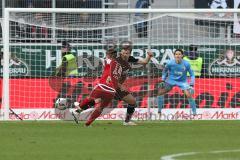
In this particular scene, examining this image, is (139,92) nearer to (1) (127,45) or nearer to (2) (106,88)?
(1) (127,45)

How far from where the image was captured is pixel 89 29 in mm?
20734

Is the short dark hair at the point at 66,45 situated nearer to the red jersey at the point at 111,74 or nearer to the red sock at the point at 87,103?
the red sock at the point at 87,103

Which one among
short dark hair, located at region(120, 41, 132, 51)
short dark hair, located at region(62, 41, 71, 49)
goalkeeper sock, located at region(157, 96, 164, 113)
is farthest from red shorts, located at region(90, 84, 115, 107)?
short dark hair, located at region(62, 41, 71, 49)

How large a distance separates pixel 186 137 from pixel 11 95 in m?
7.37

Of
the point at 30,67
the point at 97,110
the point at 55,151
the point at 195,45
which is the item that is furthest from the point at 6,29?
the point at 55,151

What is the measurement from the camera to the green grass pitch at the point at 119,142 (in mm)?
10789

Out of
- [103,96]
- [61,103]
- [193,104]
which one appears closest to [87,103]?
[103,96]

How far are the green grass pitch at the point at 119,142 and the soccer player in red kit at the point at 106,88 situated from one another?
0.43 meters

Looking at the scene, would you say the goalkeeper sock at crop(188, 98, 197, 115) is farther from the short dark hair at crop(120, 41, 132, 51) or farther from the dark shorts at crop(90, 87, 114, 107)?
the dark shorts at crop(90, 87, 114, 107)

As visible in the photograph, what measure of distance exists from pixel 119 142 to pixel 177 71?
8167 mm

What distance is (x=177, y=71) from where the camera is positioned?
20.7m

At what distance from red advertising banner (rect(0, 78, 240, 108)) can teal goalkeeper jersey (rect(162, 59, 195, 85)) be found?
313 mm

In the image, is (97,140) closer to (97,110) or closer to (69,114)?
(97,110)

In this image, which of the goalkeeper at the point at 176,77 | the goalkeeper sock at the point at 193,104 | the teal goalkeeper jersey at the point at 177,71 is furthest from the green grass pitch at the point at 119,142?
the teal goalkeeper jersey at the point at 177,71
